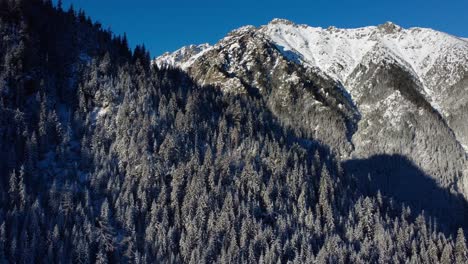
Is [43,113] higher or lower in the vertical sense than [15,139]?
higher

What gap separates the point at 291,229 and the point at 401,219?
5370 cm

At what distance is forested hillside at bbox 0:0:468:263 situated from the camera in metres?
138

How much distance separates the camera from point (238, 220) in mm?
158750

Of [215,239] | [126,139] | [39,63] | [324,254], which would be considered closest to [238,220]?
[215,239]

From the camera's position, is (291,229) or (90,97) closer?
(291,229)

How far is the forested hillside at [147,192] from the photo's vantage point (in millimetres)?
138000

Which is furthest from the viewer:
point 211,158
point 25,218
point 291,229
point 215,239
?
point 211,158

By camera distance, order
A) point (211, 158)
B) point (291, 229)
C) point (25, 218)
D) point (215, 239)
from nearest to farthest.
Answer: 1. point (25, 218)
2. point (215, 239)
3. point (291, 229)
4. point (211, 158)

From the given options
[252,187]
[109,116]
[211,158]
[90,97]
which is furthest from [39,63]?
[252,187]

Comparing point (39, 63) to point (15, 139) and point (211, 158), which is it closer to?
point (15, 139)

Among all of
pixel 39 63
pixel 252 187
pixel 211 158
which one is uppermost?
pixel 39 63

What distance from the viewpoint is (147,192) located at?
525ft

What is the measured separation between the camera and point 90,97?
7520 inches

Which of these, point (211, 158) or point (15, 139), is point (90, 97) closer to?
point (15, 139)
